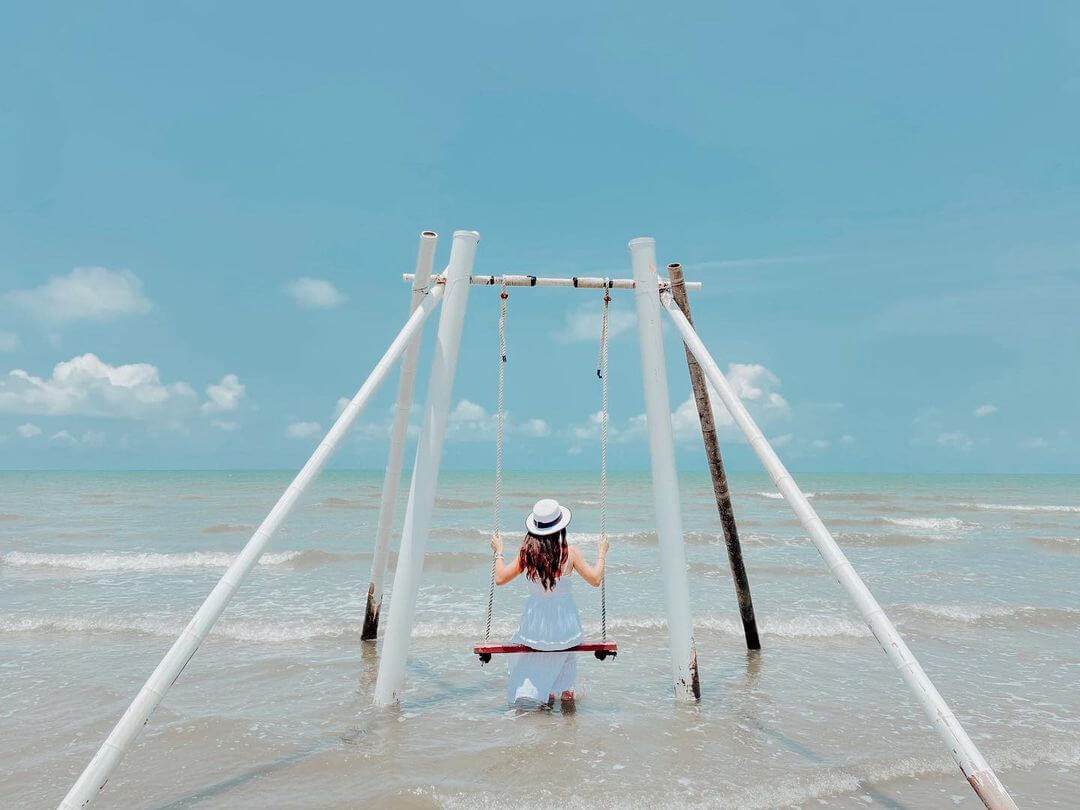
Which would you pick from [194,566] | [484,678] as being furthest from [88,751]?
[194,566]

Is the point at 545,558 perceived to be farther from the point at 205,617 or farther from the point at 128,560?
the point at 128,560

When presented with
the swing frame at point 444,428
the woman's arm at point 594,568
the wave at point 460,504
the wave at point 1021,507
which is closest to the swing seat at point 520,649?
the swing frame at point 444,428

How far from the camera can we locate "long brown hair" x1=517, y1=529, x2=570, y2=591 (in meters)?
6.00

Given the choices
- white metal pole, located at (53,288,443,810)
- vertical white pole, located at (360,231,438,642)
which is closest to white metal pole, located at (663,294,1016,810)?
vertical white pole, located at (360,231,438,642)

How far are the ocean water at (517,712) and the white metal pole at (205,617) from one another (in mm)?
873

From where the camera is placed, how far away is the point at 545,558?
600cm

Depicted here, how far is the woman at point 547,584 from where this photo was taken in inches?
234

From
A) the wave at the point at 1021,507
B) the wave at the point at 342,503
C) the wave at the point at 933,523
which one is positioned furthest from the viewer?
the wave at the point at 1021,507

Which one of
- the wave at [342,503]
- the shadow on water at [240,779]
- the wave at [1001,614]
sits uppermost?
the wave at [342,503]

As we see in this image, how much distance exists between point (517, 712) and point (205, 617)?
2.89 meters

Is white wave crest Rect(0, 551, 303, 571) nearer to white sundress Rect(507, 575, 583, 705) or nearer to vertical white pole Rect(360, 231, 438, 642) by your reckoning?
vertical white pole Rect(360, 231, 438, 642)

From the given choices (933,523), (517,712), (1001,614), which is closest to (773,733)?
(517,712)

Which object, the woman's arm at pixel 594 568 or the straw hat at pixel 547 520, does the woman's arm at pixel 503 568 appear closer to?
the straw hat at pixel 547 520

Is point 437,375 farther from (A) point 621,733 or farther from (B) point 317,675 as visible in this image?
(B) point 317,675
